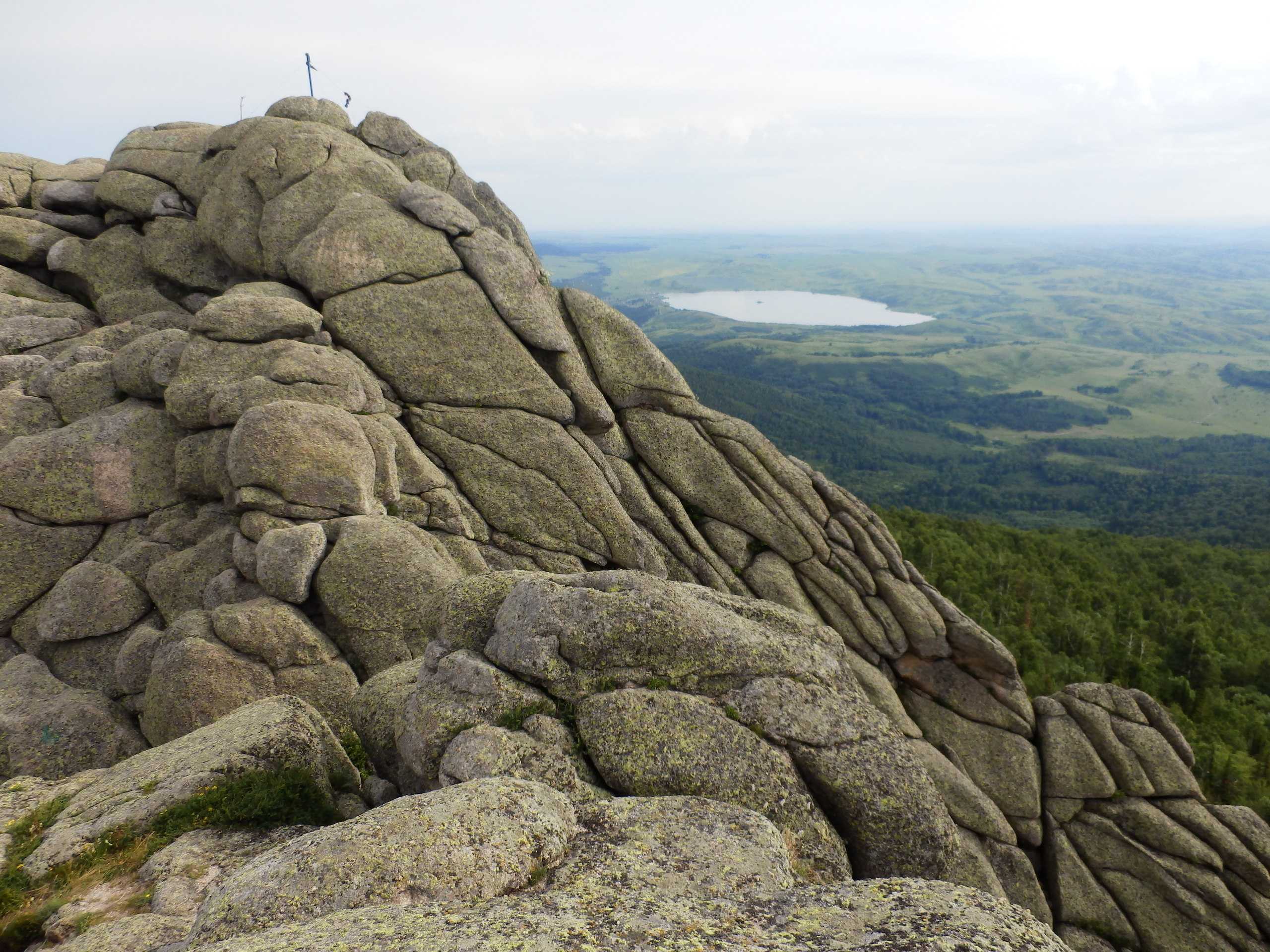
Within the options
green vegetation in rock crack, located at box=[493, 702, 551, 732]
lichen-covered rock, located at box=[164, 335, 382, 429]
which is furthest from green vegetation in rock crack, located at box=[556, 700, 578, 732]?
lichen-covered rock, located at box=[164, 335, 382, 429]

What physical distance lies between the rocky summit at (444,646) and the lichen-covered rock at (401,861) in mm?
58

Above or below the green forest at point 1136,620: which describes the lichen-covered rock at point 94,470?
above

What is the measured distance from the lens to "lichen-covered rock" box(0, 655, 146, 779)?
17.7 meters

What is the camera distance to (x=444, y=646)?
52.2ft

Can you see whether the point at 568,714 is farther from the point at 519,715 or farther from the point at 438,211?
the point at 438,211

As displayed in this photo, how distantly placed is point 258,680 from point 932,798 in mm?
17019

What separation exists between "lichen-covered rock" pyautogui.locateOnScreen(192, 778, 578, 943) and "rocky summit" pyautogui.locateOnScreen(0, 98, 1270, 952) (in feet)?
0.19

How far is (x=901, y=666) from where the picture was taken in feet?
107

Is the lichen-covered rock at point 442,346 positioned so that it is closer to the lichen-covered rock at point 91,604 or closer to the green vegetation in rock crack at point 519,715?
the lichen-covered rock at point 91,604

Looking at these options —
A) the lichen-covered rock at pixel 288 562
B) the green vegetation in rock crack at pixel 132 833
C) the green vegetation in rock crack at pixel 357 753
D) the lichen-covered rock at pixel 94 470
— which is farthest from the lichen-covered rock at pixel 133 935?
the lichen-covered rock at pixel 94 470

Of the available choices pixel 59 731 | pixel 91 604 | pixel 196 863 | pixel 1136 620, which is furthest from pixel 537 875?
pixel 1136 620

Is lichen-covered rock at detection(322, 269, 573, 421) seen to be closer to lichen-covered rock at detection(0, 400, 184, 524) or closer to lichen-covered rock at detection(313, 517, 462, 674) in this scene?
lichen-covered rock at detection(0, 400, 184, 524)

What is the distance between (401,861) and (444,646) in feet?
22.0

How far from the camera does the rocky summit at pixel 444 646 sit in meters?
9.92
